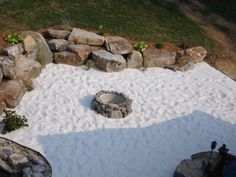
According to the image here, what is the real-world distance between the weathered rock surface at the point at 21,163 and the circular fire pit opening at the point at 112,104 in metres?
3.31

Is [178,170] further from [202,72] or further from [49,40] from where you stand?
[49,40]

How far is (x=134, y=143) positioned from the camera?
14539 mm

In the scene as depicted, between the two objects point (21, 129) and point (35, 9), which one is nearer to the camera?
point (21, 129)

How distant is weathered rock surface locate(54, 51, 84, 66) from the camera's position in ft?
60.6

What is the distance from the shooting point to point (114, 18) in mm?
21812

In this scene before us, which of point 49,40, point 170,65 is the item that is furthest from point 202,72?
point 49,40

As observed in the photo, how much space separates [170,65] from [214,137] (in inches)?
212

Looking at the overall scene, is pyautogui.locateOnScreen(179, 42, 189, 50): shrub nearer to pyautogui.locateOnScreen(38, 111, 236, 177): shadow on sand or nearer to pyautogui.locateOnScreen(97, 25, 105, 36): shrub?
pyautogui.locateOnScreen(97, 25, 105, 36): shrub

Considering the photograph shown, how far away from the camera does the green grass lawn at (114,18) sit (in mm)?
20359

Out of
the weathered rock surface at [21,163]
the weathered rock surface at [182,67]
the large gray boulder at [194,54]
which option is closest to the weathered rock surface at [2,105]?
the weathered rock surface at [21,163]

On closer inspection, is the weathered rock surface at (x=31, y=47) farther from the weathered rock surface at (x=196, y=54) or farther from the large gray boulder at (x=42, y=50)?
the weathered rock surface at (x=196, y=54)

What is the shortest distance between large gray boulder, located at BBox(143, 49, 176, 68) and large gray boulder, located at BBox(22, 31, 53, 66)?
15.1 ft

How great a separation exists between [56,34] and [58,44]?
2.77 feet

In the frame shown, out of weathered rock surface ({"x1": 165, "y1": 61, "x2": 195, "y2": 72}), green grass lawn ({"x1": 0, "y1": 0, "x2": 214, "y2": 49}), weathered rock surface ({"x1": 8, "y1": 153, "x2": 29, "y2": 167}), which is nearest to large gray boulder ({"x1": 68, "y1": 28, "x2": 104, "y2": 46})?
green grass lawn ({"x1": 0, "y1": 0, "x2": 214, "y2": 49})
